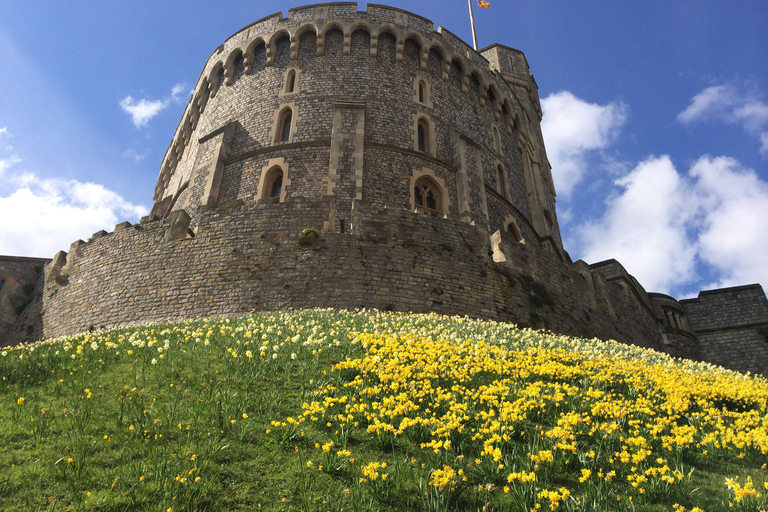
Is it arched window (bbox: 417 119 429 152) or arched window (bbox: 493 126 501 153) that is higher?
arched window (bbox: 493 126 501 153)

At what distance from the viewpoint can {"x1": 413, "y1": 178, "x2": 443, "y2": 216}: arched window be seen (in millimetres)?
18438

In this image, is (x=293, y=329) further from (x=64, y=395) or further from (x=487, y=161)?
(x=487, y=161)

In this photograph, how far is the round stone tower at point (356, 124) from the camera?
59.3ft

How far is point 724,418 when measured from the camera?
581cm

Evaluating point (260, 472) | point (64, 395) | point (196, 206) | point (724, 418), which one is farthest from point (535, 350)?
point (196, 206)

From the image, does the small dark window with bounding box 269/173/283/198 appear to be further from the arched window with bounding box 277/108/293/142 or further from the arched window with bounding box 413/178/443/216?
the arched window with bounding box 413/178/443/216

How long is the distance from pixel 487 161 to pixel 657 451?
18.0 metres

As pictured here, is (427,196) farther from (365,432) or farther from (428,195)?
(365,432)

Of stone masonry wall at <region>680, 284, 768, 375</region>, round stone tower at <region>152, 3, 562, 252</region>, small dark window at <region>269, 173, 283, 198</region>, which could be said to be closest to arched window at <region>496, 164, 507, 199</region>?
round stone tower at <region>152, 3, 562, 252</region>

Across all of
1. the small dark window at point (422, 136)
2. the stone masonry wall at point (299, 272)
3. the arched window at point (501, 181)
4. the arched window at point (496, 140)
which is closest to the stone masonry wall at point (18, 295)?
the stone masonry wall at point (299, 272)

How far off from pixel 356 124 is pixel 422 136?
3316 mm

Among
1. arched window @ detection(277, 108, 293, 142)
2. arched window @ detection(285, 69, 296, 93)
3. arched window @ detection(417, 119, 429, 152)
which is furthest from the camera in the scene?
arched window @ detection(285, 69, 296, 93)

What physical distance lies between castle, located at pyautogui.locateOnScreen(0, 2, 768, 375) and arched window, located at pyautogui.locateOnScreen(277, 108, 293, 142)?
57 mm

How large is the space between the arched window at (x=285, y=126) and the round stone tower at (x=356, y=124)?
0.06 m
